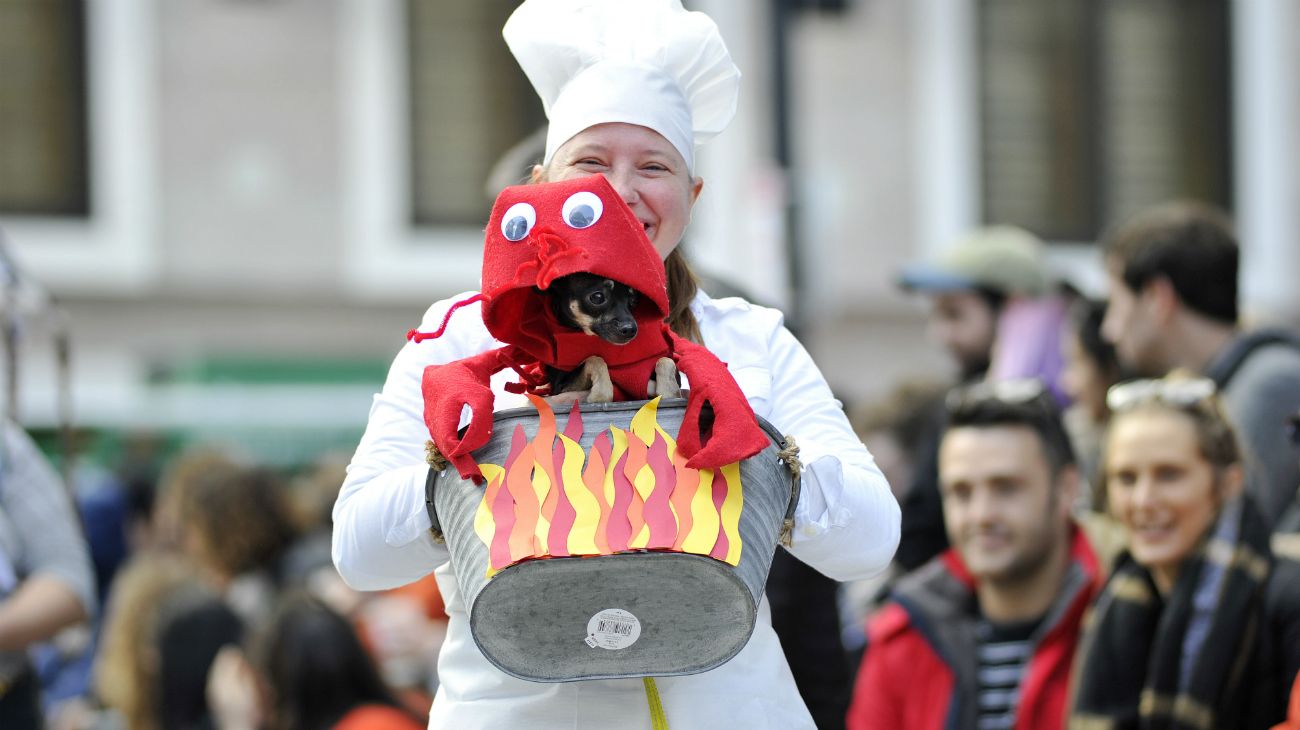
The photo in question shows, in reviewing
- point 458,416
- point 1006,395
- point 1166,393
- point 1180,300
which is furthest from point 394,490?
point 1180,300

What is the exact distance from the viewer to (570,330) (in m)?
1.98

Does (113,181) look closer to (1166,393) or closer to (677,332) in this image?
(1166,393)

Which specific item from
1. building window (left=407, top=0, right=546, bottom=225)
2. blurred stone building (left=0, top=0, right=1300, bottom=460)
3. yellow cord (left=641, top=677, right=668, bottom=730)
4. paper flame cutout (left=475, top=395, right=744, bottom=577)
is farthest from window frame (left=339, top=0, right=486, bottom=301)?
paper flame cutout (left=475, top=395, right=744, bottom=577)

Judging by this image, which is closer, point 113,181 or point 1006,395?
point 1006,395

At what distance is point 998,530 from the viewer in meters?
3.74

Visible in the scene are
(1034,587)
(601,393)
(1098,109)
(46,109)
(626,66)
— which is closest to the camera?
(601,393)

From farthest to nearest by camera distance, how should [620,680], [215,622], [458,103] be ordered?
[458,103] → [215,622] → [620,680]

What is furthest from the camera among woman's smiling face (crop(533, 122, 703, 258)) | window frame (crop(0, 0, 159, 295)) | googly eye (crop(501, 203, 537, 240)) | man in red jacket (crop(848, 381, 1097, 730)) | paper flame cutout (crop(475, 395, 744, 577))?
window frame (crop(0, 0, 159, 295))

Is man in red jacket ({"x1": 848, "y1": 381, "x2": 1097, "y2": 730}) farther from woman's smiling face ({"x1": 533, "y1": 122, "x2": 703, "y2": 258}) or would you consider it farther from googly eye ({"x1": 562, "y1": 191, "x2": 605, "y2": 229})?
googly eye ({"x1": 562, "y1": 191, "x2": 605, "y2": 229})

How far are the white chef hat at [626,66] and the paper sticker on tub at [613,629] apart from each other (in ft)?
2.05

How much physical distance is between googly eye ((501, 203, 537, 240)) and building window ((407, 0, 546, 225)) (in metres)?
9.85

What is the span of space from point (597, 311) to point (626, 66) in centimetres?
41

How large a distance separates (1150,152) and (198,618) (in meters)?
9.44

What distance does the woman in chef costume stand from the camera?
207 centimetres
